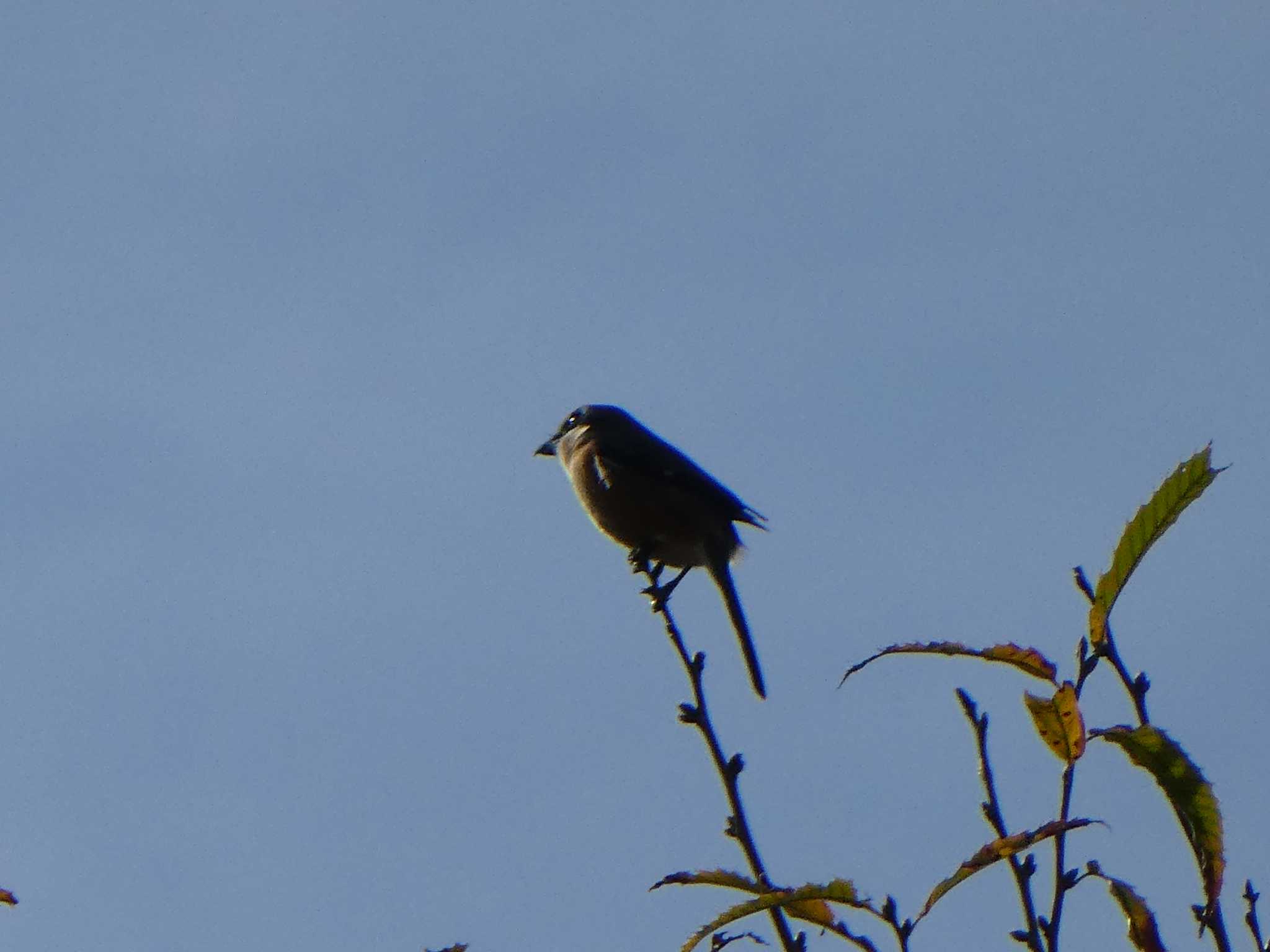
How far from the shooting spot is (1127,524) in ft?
7.92

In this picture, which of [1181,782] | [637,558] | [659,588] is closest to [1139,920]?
[1181,782]

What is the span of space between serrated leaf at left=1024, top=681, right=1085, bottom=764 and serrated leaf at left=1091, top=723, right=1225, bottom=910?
0.16 feet

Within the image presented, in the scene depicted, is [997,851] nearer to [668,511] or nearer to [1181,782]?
[1181,782]

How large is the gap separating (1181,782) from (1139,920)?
29 cm

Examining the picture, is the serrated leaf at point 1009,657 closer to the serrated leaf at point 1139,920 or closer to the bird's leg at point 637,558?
the serrated leaf at point 1139,920

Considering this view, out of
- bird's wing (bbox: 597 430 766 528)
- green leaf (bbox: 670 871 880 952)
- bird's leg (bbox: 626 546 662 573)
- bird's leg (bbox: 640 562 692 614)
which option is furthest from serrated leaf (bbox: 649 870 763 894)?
bird's wing (bbox: 597 430 766 528)

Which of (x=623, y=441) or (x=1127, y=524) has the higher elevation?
(x=623, y=441)

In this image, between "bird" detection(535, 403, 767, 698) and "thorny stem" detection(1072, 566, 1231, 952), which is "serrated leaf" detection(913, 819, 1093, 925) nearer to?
"thorny stem" detection(1072, 566, 1231, 952)

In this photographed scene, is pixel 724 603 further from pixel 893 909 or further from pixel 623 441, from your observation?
pixel 893 909

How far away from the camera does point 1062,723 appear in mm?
2352

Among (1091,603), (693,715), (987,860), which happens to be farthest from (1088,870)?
(693,715)

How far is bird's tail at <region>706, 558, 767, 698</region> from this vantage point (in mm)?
8094

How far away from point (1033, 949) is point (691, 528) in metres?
6.37

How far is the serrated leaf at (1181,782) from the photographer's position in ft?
7.37
